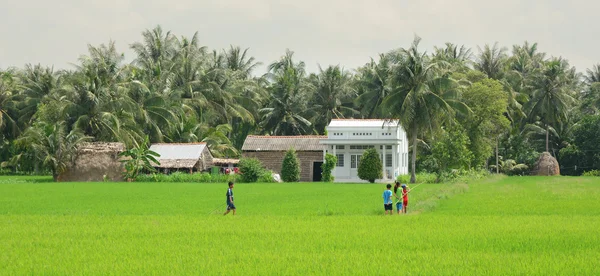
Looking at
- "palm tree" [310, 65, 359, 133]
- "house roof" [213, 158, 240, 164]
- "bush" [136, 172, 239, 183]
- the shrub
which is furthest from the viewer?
"palm tree" [310, 65, 359, 133]

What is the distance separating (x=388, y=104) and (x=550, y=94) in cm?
1916

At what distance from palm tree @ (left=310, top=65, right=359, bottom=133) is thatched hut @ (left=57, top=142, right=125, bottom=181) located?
58.2 ft

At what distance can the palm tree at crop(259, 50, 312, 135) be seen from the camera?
61.7 metres

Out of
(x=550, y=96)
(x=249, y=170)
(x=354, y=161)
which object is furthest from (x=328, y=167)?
(x=550, y=96)

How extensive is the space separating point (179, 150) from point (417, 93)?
1571 cm

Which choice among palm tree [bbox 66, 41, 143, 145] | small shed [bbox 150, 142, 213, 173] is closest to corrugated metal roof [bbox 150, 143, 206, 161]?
small shed [bbox 150, 142, 213, 173]

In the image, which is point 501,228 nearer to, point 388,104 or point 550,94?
point 388,104

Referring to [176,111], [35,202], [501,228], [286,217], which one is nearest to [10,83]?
[176,111]

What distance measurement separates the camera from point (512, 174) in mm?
60531

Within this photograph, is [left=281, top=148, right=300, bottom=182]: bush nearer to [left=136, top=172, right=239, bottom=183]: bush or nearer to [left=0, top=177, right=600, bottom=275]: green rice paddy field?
[left=136, top=172, right=239, bottom=183]: bush

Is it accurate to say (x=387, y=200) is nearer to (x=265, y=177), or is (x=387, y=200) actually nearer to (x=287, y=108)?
(x=265, y=177)

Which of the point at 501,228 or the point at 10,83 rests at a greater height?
the point at 10,83

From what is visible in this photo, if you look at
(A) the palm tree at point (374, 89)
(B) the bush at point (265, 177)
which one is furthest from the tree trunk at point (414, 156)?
(A) the palm tree at point (374, 89)

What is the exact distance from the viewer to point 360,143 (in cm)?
4806
